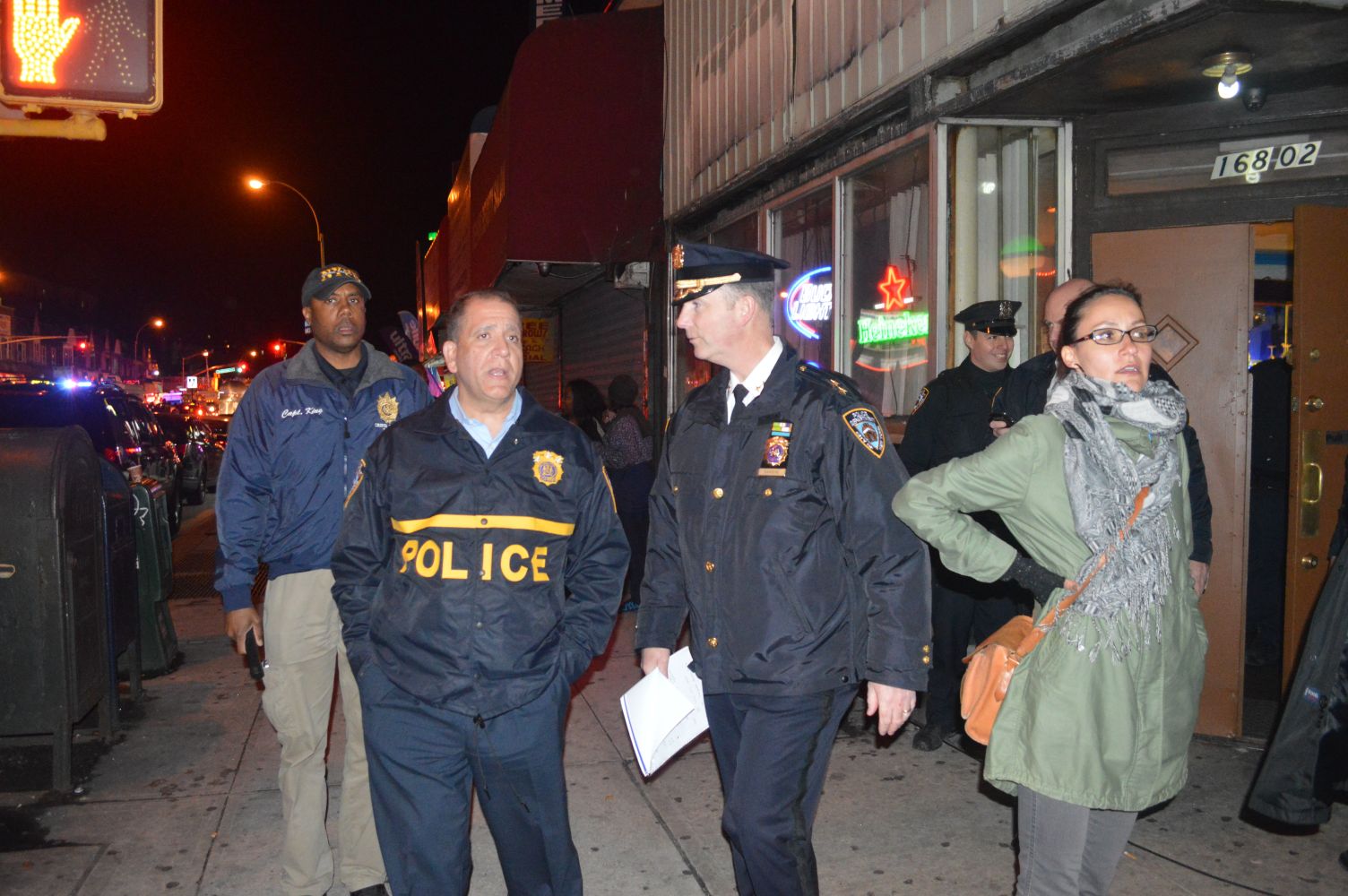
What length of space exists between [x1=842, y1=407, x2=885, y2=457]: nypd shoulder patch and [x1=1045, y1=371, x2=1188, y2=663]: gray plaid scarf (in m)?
0.47

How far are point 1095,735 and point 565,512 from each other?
5.03ft

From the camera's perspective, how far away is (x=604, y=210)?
480 inches

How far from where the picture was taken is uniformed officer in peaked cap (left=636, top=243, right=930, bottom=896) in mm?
2883

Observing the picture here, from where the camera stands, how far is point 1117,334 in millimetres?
2887

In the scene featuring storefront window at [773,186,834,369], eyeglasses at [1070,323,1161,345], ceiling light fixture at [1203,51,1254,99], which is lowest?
eyeglasses at [1070,323,1161,345]

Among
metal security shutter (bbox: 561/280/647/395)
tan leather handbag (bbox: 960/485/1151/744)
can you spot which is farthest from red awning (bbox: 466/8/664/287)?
tan leather handbag (bbox: 960/485/1151/744)

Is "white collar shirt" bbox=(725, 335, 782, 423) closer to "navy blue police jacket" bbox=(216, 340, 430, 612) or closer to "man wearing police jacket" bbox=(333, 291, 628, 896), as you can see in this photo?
"man wearing police jacket" bbox=(333, 291, 628, 896)

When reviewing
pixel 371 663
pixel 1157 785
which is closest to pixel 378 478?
pixel 371 663

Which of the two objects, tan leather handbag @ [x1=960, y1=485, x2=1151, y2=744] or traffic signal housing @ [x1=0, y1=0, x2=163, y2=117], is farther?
traffic signal housing @ [x1=0, y1=0, x2=163, y2=117]

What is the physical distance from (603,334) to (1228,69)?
36.2 feet

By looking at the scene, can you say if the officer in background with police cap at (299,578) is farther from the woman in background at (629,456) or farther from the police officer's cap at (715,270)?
the woman in background at (629,456)

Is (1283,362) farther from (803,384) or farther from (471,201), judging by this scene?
(471,201)

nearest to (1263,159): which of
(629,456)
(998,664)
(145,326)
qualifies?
(998,664)

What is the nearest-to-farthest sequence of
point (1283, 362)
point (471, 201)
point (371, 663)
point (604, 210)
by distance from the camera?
point (371, 663), point (1283, 362), point (604, 210), point (471, 201)
